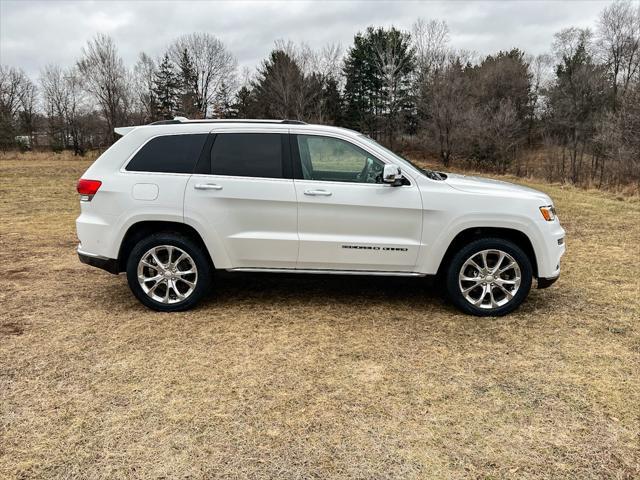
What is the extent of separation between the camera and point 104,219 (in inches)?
177

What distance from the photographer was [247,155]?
15.0 feet

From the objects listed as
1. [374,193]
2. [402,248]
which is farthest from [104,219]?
[402,248]

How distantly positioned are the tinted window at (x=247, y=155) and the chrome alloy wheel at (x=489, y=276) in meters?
2.05

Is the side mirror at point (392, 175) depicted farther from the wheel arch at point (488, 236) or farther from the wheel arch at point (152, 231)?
the wheel arch at point (152, 231)

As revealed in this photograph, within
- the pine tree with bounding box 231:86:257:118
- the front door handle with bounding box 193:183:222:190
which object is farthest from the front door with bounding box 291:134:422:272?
the pine tree with bounding box 231:86:257:118

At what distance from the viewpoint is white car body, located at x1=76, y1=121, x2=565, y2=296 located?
14.5 ft

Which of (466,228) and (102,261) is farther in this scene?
(102,261)

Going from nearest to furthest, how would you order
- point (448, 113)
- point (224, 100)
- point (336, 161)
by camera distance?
point (336, 161), point (448, 113), point (224, 100)

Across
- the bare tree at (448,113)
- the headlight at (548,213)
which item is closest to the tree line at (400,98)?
the bare tree at (448,113)

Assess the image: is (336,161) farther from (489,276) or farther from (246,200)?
(489,276)

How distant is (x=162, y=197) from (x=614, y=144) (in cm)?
2253

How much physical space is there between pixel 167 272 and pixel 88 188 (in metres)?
1.10

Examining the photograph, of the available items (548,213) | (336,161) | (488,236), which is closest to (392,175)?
(336,161)

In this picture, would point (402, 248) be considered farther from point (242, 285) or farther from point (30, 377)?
point (30, 377)
